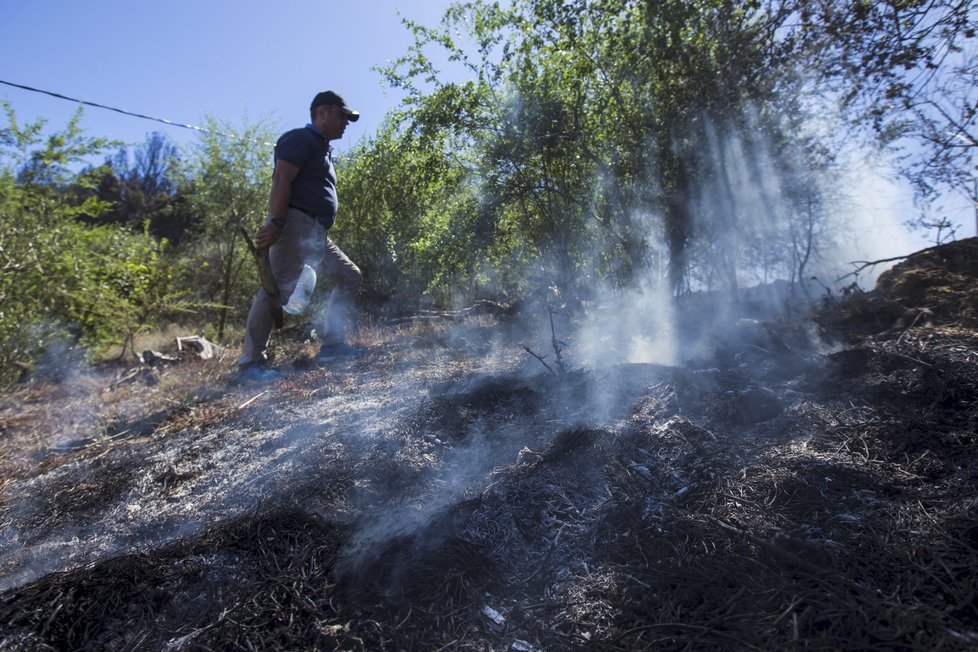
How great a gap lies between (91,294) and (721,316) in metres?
5.87

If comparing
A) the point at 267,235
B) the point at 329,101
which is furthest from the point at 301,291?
the point at 329,101

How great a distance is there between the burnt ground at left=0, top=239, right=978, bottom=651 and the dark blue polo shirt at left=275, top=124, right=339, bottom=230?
159 cm

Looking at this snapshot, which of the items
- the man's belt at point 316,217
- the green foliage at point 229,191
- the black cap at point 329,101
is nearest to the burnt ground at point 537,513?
the man's belt at point 316,217

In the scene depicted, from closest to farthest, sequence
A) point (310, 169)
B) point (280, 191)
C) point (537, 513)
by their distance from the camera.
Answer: point (537, 513), point (280, 191), point (310, 169)

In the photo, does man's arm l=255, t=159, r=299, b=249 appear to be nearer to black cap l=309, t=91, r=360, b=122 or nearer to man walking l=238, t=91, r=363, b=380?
man walking l=238, t=91, r=363, b=380

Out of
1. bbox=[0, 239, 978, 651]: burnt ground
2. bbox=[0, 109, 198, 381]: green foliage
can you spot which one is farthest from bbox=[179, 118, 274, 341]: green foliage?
bbox=[0, 239, 978, 651]: burnt ground

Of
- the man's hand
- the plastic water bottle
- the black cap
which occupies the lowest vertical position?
the plastic water bottle

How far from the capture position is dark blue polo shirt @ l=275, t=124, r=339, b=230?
392 centimetres

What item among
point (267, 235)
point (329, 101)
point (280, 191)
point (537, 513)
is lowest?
point (537, 513)

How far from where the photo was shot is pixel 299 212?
4.07 metres

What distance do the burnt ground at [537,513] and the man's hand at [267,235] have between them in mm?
1268

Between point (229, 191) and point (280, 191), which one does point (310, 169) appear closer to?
point (280, 191)

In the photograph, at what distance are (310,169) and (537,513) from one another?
3280mm

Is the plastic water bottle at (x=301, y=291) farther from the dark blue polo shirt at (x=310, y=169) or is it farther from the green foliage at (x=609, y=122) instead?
the green foliage at (x=609, y=122)
